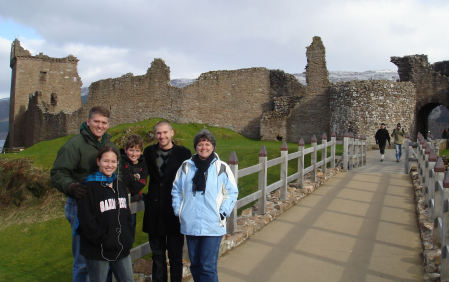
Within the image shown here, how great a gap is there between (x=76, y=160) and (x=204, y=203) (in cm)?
123

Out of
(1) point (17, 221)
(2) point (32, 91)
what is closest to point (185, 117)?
(1) point (17, 221)

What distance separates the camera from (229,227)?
20.2ft

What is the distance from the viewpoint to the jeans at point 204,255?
3.88 metres

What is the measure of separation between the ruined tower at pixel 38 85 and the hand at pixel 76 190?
3742cm

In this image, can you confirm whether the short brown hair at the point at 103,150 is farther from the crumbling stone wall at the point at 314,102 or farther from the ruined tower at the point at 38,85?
the ruined tower at the point at 38,85

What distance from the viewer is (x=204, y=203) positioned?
154 inches

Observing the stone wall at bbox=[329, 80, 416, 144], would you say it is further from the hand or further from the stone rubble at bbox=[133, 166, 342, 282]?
the hand

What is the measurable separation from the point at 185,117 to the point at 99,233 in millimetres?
23783

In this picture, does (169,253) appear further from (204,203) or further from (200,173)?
(200,173)

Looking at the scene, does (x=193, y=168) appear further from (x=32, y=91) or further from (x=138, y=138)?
(x=32, y=91)

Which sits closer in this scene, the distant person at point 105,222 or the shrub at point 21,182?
the distant person at point 105,222

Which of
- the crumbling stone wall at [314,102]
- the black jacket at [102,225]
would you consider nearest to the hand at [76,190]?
the black jacket at [102,225]

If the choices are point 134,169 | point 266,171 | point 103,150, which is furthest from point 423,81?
point 103,150

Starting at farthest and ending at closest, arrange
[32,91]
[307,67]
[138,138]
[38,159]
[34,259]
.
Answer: [32,91] < [307,67] < [38,159] < [34,259] < [138,138]
